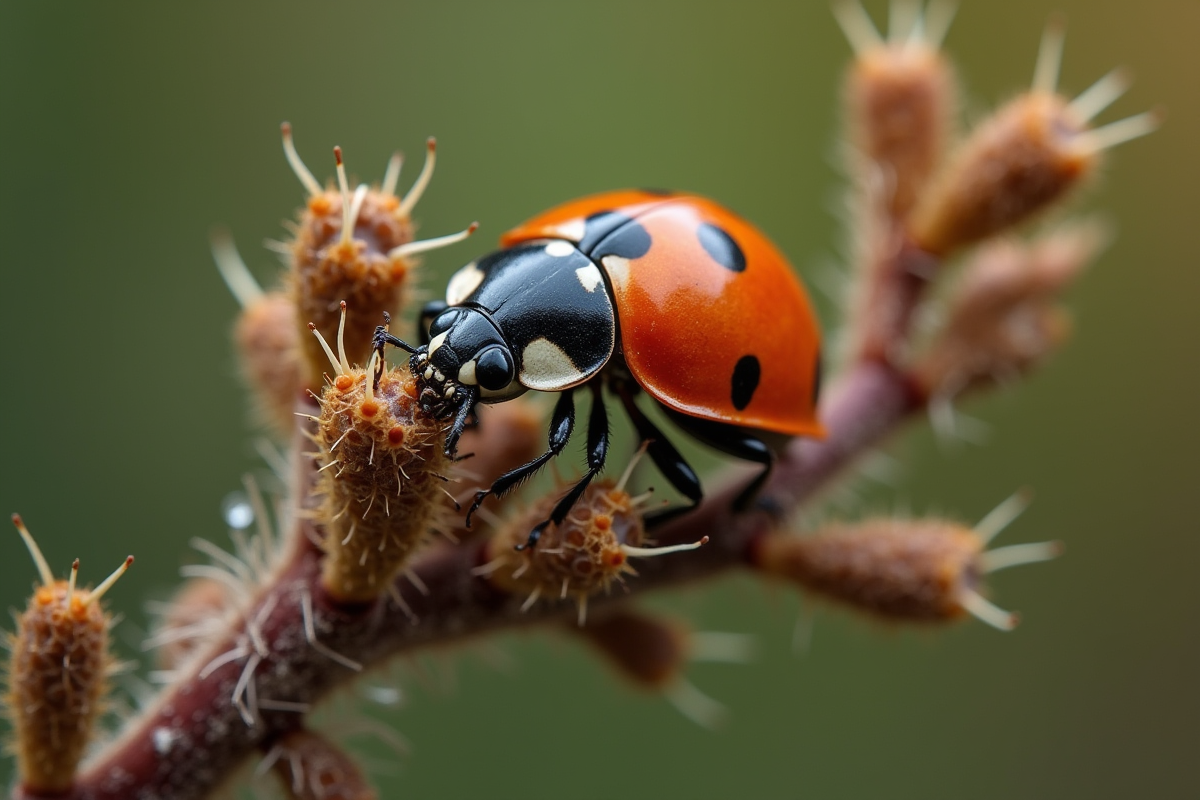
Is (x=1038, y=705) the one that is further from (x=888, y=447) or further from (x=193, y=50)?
(x=193, y=50)

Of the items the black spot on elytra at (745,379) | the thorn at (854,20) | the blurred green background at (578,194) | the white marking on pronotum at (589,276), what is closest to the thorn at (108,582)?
the white marking on pronotum at (589,276)

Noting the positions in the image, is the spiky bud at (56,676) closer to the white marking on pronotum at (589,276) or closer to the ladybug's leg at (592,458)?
the ladybug's leg at (592,458)

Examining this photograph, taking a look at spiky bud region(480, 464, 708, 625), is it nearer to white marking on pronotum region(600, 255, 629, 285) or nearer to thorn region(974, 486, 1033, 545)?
white marking on pronotum region(600, 255, 629, 285)

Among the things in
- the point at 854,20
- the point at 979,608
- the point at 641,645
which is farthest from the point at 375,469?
the point at 854,20

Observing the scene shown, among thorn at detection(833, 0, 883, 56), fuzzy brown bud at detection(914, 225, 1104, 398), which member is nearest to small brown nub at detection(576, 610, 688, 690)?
fuzzy brown bud at detection(914, 225, 1104, 398)

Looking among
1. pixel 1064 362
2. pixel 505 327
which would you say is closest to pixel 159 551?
pixel 505 327

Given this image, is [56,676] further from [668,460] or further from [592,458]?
[668,460]
